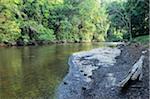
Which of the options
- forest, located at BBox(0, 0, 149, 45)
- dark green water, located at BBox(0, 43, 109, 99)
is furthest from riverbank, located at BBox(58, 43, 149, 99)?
forest, located at BBox(0, 0, 149, 45)

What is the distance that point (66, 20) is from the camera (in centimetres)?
8888

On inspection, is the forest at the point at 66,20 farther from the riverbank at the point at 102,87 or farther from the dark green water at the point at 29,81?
the riverbank at the point at 102,87

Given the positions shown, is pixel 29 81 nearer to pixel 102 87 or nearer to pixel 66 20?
pixel 102 87

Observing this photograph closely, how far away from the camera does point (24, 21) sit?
237 feet

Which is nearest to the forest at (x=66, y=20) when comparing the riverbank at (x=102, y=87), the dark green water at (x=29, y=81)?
the dark green water at (x=29, y=81)

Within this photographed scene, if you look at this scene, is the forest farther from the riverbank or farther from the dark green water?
the riverbank

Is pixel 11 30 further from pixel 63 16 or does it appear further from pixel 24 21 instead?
pixel 63 16

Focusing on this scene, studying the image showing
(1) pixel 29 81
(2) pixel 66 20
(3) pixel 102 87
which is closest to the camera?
(3) pixel 102 87

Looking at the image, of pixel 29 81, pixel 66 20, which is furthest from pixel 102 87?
pixel 66 20

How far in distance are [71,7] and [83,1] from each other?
745 centimetres

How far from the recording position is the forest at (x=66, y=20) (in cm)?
5747

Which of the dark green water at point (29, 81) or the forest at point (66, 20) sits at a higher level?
the forest at point (66, 20)

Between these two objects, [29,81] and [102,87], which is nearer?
[102,87]

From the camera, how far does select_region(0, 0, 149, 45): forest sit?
5747 cm
